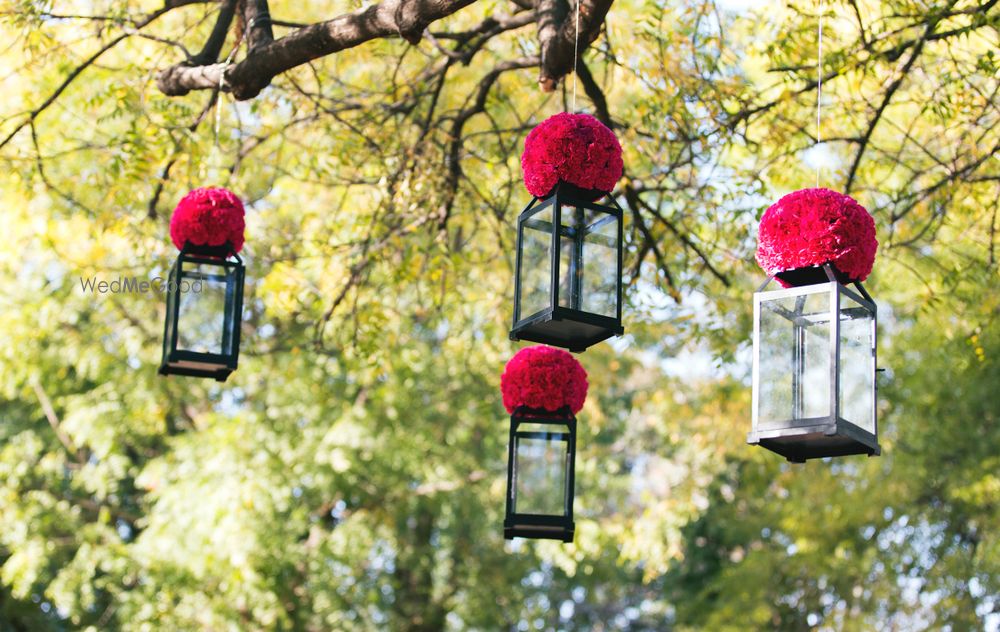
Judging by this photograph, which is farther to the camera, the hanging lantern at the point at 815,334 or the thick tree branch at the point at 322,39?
the thick tree branch at the point at 322,39

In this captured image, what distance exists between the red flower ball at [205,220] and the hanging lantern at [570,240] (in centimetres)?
157

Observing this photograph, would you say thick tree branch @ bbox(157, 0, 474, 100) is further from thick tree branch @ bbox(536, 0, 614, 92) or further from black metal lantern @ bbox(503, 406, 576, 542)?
black metal lantern @ bbox(503, 406, 576, 542)

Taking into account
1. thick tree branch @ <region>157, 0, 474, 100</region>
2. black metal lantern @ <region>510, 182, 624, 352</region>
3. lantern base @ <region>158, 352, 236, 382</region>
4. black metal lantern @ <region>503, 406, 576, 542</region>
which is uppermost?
thick tree branch @ <region>157, 0, 474, 100</region>

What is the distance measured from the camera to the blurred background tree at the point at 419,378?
24.8 ft

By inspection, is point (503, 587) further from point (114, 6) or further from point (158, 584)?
point (114, 6)

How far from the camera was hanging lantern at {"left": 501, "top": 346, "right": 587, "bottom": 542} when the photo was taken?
217 inches

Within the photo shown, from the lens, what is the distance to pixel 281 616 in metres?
12.4

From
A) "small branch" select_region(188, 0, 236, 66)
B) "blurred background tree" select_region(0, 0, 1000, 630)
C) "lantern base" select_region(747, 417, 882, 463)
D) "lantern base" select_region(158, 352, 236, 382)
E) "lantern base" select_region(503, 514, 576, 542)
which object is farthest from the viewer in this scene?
"blurred background tree" select_region(0, 0, 1000, 630)

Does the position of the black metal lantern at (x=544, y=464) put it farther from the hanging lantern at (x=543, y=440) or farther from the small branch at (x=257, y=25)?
the small branch at (x=257, y=25)

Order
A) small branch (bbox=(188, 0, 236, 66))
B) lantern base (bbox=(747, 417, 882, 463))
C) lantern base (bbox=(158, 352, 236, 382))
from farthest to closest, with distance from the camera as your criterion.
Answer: small branch (bbox=(188, 0, 236, 66))
lantern base (bbox=(158, 352, 236, 382))
lantern base (bbox=(747, 417, 882, 463))

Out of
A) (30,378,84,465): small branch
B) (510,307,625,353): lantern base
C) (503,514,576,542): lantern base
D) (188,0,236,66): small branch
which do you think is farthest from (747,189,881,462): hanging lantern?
(30,378,84,465): small branch

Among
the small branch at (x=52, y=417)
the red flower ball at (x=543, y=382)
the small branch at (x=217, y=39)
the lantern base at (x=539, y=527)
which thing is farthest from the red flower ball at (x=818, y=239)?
the small branch at (x=52, y=417)

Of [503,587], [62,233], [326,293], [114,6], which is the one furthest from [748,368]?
[114,6]

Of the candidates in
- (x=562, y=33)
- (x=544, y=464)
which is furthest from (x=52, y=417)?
(x=562, y=33)
